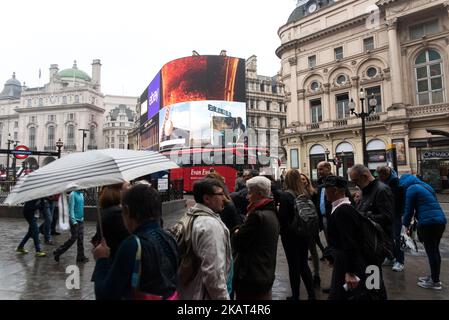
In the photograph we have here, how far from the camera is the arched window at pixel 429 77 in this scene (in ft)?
92.5

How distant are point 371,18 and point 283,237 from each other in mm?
34084

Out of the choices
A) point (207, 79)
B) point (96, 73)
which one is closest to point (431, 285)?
point (207, 79)

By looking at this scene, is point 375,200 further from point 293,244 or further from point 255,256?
point 255,256

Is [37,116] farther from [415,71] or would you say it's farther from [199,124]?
[415,71]

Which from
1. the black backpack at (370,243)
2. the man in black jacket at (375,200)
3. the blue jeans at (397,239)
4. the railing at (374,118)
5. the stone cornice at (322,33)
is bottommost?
the blue jeans at (397,239)

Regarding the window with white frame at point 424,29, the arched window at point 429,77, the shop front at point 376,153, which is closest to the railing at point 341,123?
the shop front at point 376,153

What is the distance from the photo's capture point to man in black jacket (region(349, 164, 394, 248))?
408 cm

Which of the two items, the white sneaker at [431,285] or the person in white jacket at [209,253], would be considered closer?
the person in white jacket at [209,253]

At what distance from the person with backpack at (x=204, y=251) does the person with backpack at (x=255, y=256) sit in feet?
1.08

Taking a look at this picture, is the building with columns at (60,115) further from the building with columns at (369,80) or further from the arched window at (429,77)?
the arched window at (429,77)

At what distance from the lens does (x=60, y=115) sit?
8994 centimetres

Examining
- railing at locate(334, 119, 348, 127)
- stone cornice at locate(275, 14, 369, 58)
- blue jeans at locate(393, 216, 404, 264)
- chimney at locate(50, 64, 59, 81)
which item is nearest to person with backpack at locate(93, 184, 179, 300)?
blue jeans at locate(393, 216, 404, 264)

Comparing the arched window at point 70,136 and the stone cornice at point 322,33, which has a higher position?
the stone cornice at point 322,33
